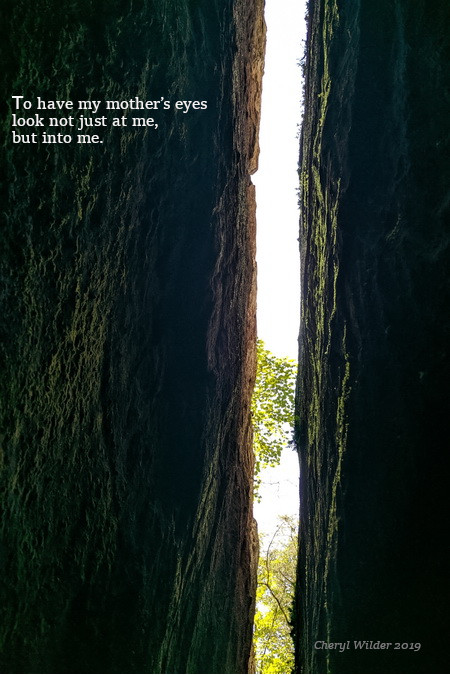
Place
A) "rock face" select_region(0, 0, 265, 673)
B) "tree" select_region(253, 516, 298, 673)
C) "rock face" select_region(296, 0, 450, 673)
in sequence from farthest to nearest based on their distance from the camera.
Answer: "tree" select_region(253, 516, 298, 673) < "rock face" select_region(296, 0, 450, 673) < "rock face" select_region(0, 0, 265, 673)

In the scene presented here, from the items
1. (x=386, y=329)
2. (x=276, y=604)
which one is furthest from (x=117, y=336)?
(x=276, y=604)

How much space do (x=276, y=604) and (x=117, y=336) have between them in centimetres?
1017

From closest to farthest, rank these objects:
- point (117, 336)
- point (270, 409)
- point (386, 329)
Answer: point (117, 336) → point (386, 329) → point (270, 409)

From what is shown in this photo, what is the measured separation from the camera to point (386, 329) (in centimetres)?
529

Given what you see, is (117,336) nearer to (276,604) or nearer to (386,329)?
(386,329)

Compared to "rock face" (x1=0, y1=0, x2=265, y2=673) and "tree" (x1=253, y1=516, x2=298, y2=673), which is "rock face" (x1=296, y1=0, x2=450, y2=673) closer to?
"rock face" (x1=0, y1=0, x2=265, y2=673)

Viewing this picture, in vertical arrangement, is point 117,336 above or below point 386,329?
below

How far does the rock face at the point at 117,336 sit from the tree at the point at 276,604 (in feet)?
17.8

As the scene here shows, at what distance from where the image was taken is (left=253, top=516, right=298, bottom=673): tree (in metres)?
12.5

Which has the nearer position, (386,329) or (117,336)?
(117,336)

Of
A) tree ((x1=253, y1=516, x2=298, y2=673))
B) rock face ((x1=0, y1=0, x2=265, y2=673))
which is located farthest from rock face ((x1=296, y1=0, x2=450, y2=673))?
tree ((x1=253, y1=516, x2=298, y2=673))

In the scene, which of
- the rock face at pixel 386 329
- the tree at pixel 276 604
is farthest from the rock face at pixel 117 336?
the tree at pixel 276 604

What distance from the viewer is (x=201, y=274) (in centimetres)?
638

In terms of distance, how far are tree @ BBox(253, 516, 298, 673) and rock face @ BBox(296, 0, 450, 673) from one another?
668cm
